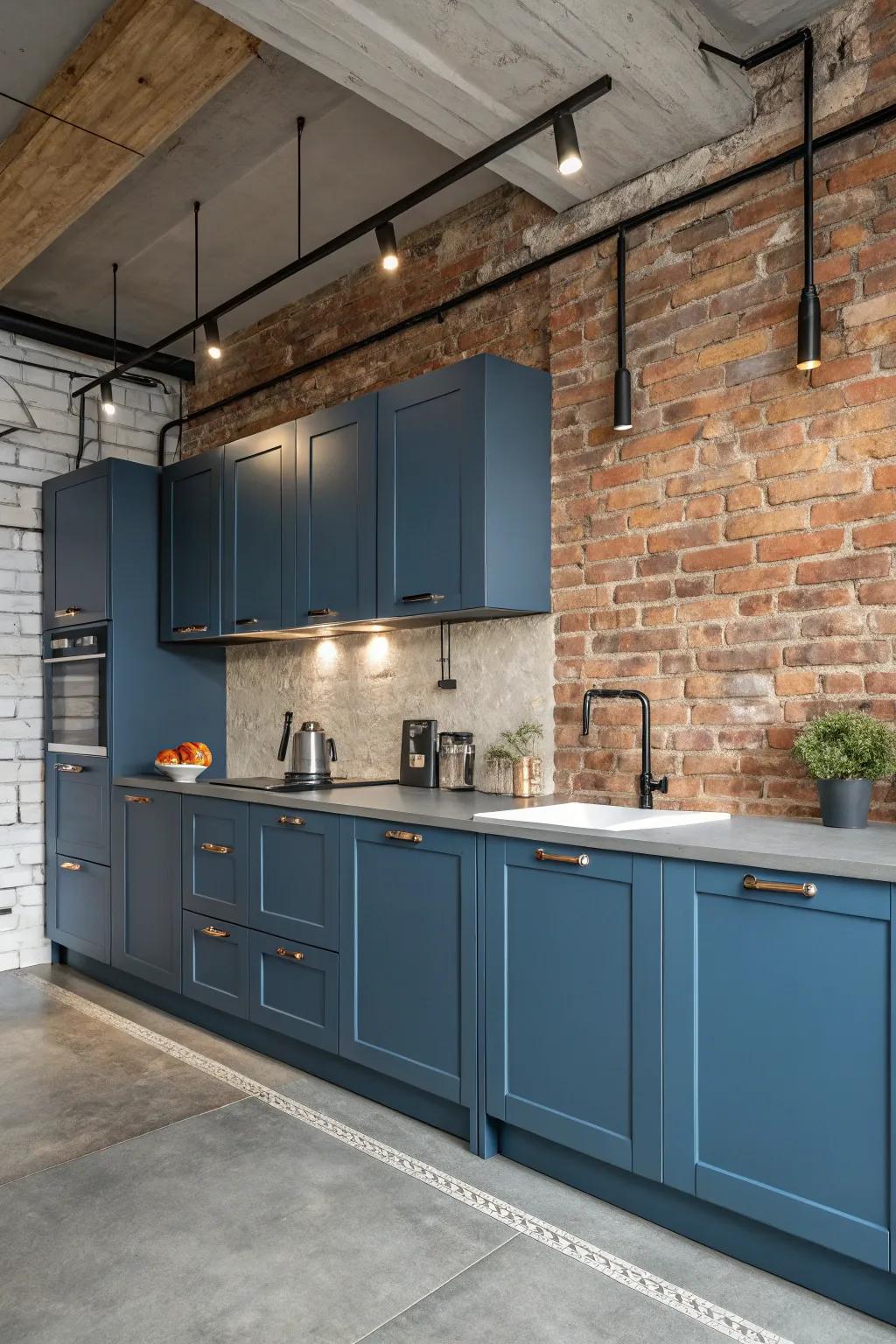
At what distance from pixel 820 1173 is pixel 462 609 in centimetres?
182

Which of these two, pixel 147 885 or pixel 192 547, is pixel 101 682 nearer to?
pixel 192 547

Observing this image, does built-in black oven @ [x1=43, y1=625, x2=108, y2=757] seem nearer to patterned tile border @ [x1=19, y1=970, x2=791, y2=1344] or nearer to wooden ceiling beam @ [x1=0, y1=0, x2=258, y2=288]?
patterned tile border @ [x1=19, y1=970, x2=791, y2=1344]

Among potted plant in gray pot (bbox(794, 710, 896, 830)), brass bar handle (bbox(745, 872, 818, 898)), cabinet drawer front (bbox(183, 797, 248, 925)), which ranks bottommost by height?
cabinet drawer front (bbox(183, 797, 248, 925))

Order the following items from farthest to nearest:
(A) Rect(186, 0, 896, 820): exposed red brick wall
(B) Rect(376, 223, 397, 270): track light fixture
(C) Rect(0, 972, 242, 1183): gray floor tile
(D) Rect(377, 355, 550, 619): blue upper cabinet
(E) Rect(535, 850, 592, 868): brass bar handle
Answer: (D) Rect(377, 355, 550, 619): blue upper cabinet → (B) Rect(376, 223, 397, 270): track light fixture → (C) Rect(0, 972, 242, 1183): gray floor tile → (A) Rect(186, 0, 896, 820): exposed red brick wall → (E) Rect(535, 850, 592, 868): brass bar handle

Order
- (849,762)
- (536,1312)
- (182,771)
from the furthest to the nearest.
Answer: (182,771)
(849,762)
(536,1312)

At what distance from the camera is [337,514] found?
11.7 feet

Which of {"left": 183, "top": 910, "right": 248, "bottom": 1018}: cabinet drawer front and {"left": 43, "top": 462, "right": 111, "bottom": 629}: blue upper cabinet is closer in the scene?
{"left": 183, "top": 910, "right": 248, "bottom": 1018}: cabinet drawer front

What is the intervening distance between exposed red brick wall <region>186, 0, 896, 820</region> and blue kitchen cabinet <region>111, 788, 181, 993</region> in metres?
1.71

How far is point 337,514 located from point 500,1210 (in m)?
2.34

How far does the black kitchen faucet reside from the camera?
2.85m

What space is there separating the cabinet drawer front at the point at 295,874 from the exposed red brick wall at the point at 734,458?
0.84 m

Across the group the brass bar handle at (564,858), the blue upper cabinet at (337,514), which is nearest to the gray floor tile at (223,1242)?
the brass bar handle at (564,858)

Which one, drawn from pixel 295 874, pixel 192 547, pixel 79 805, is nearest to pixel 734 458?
pixel 295 874

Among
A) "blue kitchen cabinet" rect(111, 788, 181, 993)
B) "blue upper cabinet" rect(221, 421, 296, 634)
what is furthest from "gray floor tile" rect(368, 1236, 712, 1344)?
"blue upper cabinet" rect(221, 421, 296, 634)
